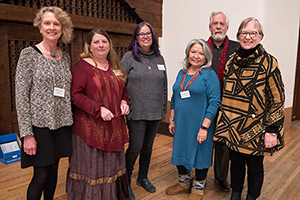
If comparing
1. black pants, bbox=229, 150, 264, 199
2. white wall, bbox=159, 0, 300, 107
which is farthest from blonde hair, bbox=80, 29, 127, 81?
white wall, bbox=159, 0, 300, 107

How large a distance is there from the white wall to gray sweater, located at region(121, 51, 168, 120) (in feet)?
6.17

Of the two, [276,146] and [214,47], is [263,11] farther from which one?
[276,146]

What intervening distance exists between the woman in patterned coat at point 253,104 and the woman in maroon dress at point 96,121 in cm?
85

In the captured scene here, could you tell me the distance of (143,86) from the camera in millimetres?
1933

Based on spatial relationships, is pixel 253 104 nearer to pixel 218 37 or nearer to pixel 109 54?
pixel 218 37

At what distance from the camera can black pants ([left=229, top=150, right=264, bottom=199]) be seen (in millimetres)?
1729

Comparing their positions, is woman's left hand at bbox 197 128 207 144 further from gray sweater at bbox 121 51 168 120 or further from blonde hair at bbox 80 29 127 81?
blonde hair at bbox 80 29 127 81

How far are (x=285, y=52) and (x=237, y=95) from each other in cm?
300

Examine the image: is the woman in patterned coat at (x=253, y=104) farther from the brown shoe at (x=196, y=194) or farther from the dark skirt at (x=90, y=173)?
the dark skirt at (x=90, y=173)

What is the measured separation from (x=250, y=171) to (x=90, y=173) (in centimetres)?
124

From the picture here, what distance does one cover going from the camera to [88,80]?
1.60 meters

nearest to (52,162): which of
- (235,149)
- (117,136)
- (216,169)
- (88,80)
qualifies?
(117,136)

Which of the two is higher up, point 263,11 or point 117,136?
point 263,11

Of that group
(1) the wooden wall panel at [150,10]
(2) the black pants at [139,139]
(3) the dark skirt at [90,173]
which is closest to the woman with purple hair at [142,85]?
(2) the black pants at [139,139]
